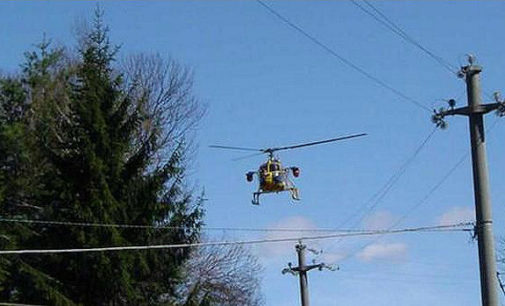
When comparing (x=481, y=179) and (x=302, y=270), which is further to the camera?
(x=302, y=270)

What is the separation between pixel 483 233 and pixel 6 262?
46.8 feet

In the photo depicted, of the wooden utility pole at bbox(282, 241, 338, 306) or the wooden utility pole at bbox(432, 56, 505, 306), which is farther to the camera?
the wooden utility pole at bbox(282, 241, 338, 306)

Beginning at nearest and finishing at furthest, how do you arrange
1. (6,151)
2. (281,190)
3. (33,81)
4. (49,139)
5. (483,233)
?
1. (483,233)
2. (281,190)
3. (49,139)
4. (6,151)
5. (33,81)

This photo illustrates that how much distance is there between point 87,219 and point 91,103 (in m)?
Result: 3.23

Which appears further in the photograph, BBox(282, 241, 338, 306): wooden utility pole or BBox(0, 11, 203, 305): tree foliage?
BBox(282, 241, 338, 306): wooden utility pole


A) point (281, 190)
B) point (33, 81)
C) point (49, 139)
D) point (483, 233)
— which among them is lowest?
point (483, 233)

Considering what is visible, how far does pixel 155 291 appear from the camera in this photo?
35.9 meters

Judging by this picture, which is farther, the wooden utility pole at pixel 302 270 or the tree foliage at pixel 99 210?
the wooden utility pole at pixel 302 270

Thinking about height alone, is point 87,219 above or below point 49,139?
below

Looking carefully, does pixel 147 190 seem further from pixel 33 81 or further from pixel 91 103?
pixel 33 81

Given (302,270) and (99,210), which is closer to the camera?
(99,210)

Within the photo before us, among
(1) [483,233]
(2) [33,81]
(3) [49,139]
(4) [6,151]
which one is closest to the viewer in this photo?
(1) [483,233]

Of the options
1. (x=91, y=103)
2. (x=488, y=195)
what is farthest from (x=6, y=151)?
(x=488, y=195)

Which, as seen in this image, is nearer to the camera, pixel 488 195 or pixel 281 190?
pixel 488 195
